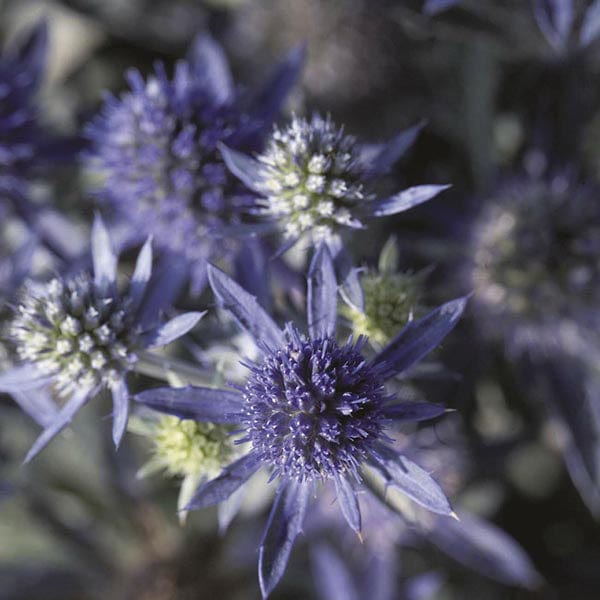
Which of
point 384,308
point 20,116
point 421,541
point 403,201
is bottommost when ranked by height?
point 421,541

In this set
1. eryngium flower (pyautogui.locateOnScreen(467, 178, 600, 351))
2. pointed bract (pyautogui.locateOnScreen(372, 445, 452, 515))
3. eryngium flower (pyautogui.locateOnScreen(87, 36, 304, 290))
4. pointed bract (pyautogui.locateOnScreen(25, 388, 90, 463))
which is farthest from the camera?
eryngium flower (pyautogui.locateOnScreen(467, 178, 600, 351))

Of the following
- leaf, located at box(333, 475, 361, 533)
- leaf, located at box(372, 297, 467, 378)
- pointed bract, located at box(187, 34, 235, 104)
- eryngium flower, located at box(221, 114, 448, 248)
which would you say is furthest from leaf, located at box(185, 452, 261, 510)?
pointed bract, located at box(187, 34, 235, 104)

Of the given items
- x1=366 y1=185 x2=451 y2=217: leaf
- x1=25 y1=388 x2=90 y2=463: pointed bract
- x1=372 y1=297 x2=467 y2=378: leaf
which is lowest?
x1=372 y1=297 x2=467 y2=378: leaf

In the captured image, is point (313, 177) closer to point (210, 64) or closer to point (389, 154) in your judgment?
point (389, 154)

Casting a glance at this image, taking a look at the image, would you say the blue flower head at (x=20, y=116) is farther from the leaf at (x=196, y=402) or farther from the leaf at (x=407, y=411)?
the leaf at (x=407, y=411)

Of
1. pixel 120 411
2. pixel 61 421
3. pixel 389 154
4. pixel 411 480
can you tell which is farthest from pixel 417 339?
pixel 61 421

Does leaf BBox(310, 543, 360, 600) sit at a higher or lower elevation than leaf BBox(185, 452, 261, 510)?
lower

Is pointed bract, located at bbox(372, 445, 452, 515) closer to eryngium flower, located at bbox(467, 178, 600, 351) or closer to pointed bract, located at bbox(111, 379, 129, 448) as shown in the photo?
pointed bract, located at bbox(111, 379, 129, 448)

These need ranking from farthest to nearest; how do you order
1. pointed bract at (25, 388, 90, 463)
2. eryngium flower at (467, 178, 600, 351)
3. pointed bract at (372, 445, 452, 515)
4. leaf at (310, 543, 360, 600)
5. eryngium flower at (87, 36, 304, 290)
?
leaf at (310, 543, 360, 600) → eryngium flower at (467, 178, 600, 351) → eryngium flower at (87, 36, 304, 290) → pointed bract at (25, 388, 90, 463) → pointed bract at (372, 445, 452, 515)
